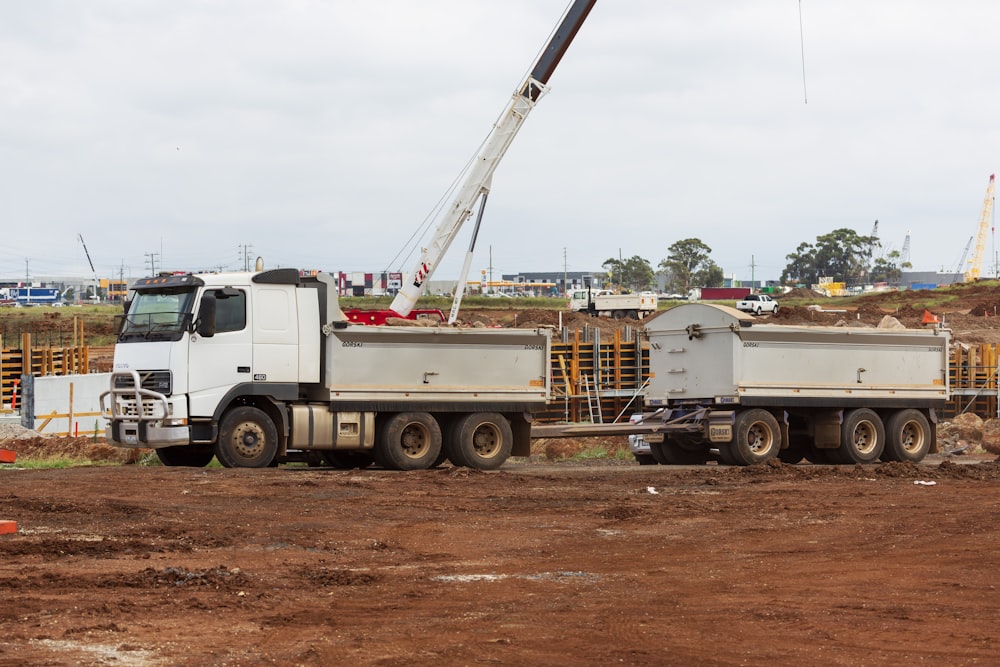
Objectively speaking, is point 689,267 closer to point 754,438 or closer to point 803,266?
point 803,266

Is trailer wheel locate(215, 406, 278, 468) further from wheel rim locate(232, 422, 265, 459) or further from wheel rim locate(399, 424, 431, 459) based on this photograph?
wheel rim locate(399, 424, 431, 459)

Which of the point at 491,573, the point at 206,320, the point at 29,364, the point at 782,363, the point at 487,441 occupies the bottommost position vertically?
the point at 491,573

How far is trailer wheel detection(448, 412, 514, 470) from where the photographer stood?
70.8ft

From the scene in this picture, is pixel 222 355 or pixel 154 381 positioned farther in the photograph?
pixel 222 355

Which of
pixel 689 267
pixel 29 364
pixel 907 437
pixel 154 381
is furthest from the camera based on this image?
pixel 689 267

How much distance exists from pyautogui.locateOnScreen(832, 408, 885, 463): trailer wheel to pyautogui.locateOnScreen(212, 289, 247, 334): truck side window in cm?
1123

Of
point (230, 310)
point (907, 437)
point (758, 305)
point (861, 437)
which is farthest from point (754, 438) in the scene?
point (758, 305)

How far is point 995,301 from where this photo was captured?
81812 mm

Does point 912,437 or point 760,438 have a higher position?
point 760,438

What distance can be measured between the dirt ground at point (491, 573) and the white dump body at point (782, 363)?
504 centimetres

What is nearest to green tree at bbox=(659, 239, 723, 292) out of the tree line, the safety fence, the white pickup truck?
the tree line

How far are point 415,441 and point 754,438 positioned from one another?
6.26 m

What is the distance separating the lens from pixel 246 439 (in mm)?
20281

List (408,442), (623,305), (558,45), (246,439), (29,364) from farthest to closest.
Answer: (623,305) < (29,364) < (558,45) < (408,442) < (246,439)
